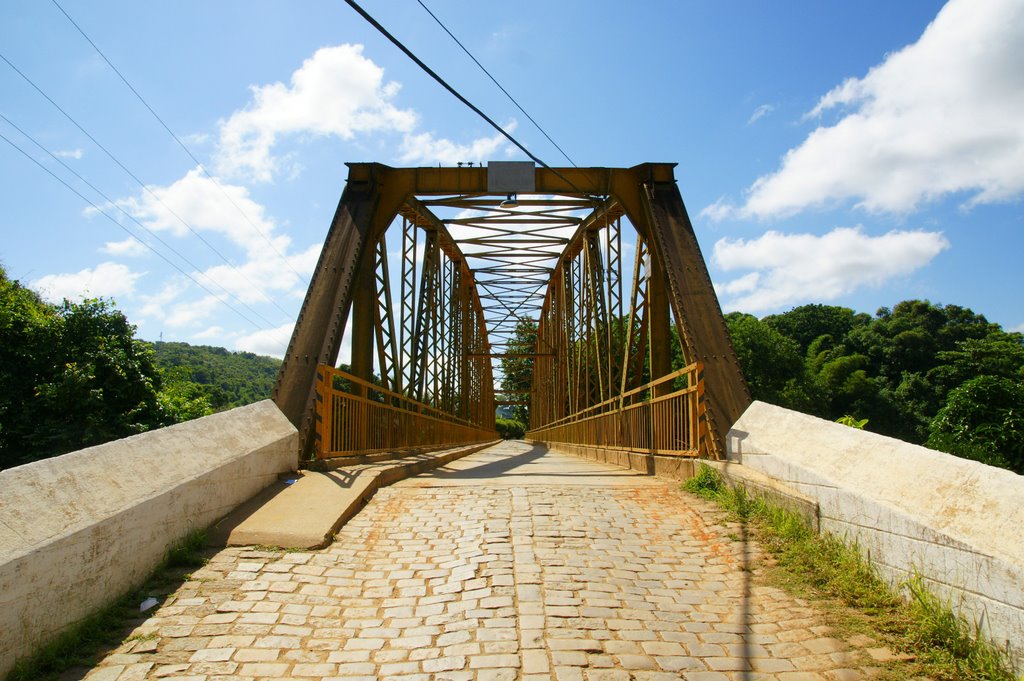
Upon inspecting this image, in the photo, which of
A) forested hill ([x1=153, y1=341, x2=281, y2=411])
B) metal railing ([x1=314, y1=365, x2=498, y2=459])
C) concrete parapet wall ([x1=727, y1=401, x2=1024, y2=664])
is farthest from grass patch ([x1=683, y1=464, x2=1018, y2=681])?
forested hill ([x1=153, y1=341, x2=281, y2=411])

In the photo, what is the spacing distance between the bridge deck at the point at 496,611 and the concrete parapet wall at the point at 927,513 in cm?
53

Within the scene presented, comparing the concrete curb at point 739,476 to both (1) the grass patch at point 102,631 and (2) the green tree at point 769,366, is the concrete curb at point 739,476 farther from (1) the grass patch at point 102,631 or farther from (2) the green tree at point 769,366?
(2) the green tree at point 769,366

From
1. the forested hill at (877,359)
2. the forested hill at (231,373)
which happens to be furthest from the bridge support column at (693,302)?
the forested hill at (231,373)

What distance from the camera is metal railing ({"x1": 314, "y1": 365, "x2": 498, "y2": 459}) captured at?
7645mm

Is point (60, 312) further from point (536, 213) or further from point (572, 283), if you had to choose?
point (572, 283)

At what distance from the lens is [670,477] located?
311 inches

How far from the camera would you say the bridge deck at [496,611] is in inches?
124

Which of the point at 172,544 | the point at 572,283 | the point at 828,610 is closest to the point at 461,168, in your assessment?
the point at 172,544

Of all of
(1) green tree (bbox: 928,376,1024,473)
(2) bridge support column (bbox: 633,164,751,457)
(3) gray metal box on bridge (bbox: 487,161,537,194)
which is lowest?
(1) green tree (bbox: 928,376,1024,473)

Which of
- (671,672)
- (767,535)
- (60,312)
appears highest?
(60,312)

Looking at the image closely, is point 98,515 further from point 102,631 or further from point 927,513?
point 927,513

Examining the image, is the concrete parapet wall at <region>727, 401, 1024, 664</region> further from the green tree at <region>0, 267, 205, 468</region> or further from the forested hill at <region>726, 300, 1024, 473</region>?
the forested hill at <region>726, 300, 1024, 473</region>

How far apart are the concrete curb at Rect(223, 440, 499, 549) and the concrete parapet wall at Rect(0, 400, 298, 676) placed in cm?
24

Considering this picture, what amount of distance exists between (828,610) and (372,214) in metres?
8.22
